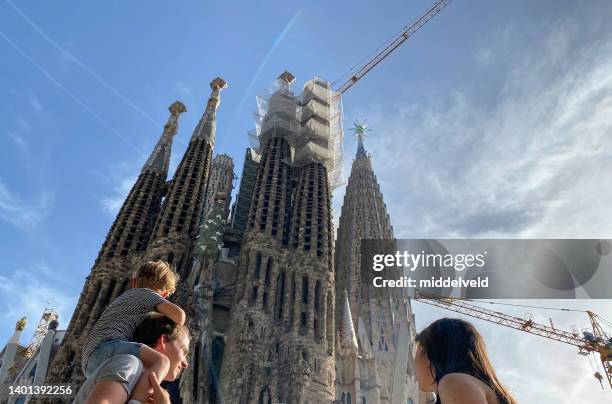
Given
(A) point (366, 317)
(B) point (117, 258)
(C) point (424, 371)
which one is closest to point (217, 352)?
(B) point (117, 258)

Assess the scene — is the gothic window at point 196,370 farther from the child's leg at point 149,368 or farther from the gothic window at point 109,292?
the child's leg at point 149,368

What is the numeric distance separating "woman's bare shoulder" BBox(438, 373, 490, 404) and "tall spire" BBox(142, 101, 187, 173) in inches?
1521

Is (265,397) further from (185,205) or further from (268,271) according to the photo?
(185,205)

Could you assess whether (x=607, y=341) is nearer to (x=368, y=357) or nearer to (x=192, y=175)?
(x=368, y=357)

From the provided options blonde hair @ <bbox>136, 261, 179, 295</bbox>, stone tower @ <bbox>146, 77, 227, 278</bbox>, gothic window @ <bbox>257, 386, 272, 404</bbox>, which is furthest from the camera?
stone tower @ <bbox>146, 77, 227, 278</bbox>

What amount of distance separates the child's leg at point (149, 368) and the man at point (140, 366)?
0.11ft

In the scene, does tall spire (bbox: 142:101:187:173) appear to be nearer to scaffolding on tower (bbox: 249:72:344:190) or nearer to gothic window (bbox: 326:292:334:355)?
scaffolding on tower (bbox: 249:72:344:190)

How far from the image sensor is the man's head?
4090 millimetres

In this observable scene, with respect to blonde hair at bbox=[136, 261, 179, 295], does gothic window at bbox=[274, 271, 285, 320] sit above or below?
above

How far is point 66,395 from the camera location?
24.8 m

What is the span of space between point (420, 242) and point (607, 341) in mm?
27141

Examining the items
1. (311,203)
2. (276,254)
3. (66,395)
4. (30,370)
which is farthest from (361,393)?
(30,370)

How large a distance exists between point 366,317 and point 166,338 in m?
38.8

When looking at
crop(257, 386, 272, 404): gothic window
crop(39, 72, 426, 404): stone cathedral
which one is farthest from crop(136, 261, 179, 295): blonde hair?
crop(257, 386, 272, 404): gothic window
